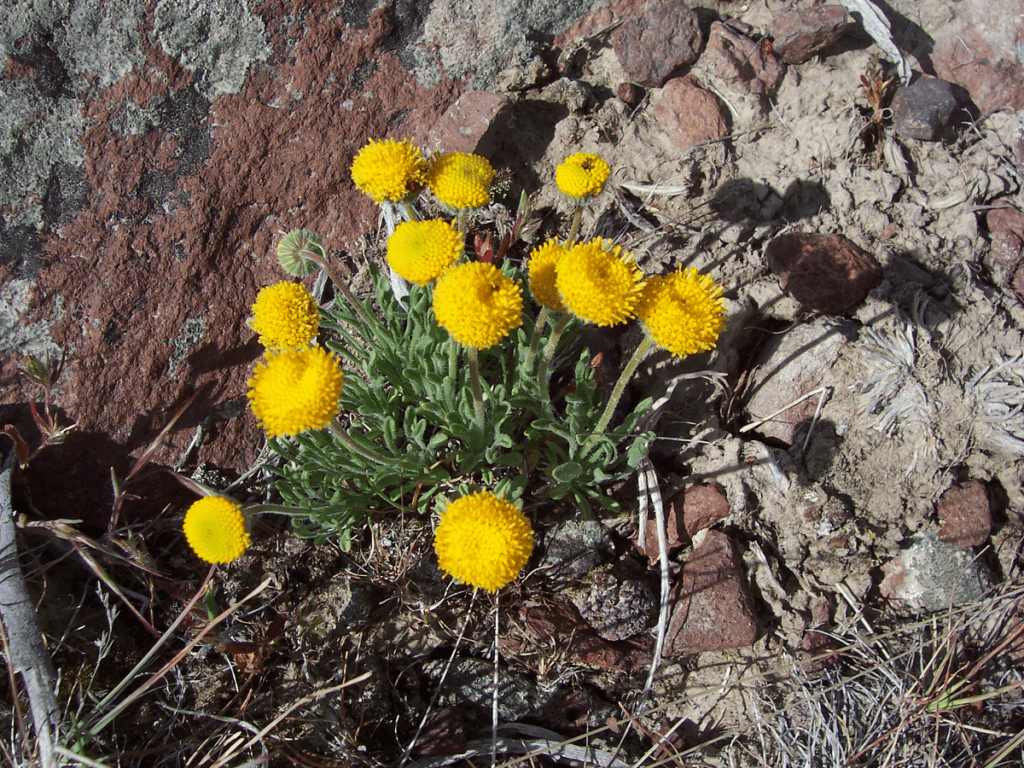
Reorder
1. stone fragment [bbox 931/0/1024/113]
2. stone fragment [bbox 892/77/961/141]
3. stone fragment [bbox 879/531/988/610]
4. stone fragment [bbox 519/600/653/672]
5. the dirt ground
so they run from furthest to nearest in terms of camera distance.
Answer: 1. stone fragment [bbox 931/0/1024/113]
2. stone fragment [bbox 892/77/961/141]
3. stone fragment [bbox 879/531/988/610]
4. stone fragment [bbox 519/600/653/672]
5. the dirt ground

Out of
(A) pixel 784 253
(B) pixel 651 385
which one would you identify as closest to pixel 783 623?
(B) pixel 651 385

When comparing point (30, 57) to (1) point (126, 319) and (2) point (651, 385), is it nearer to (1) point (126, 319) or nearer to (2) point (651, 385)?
(1) point (126, 319)

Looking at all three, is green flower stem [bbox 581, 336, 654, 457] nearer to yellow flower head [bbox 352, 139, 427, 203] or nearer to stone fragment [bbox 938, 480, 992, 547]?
yellow flower head [bbox 352, 139, 427, 203]

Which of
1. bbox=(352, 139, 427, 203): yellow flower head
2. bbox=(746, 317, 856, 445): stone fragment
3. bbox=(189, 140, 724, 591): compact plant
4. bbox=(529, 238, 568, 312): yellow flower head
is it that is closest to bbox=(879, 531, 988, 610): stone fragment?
bbox=(746, 317, 856, 445): stone fragment

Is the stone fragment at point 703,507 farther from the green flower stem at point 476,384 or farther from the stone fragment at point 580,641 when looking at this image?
the green flower stem at point 476,384

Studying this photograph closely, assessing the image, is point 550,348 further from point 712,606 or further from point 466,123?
point 466,123

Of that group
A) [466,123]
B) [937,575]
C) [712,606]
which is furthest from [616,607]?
[466,123]
